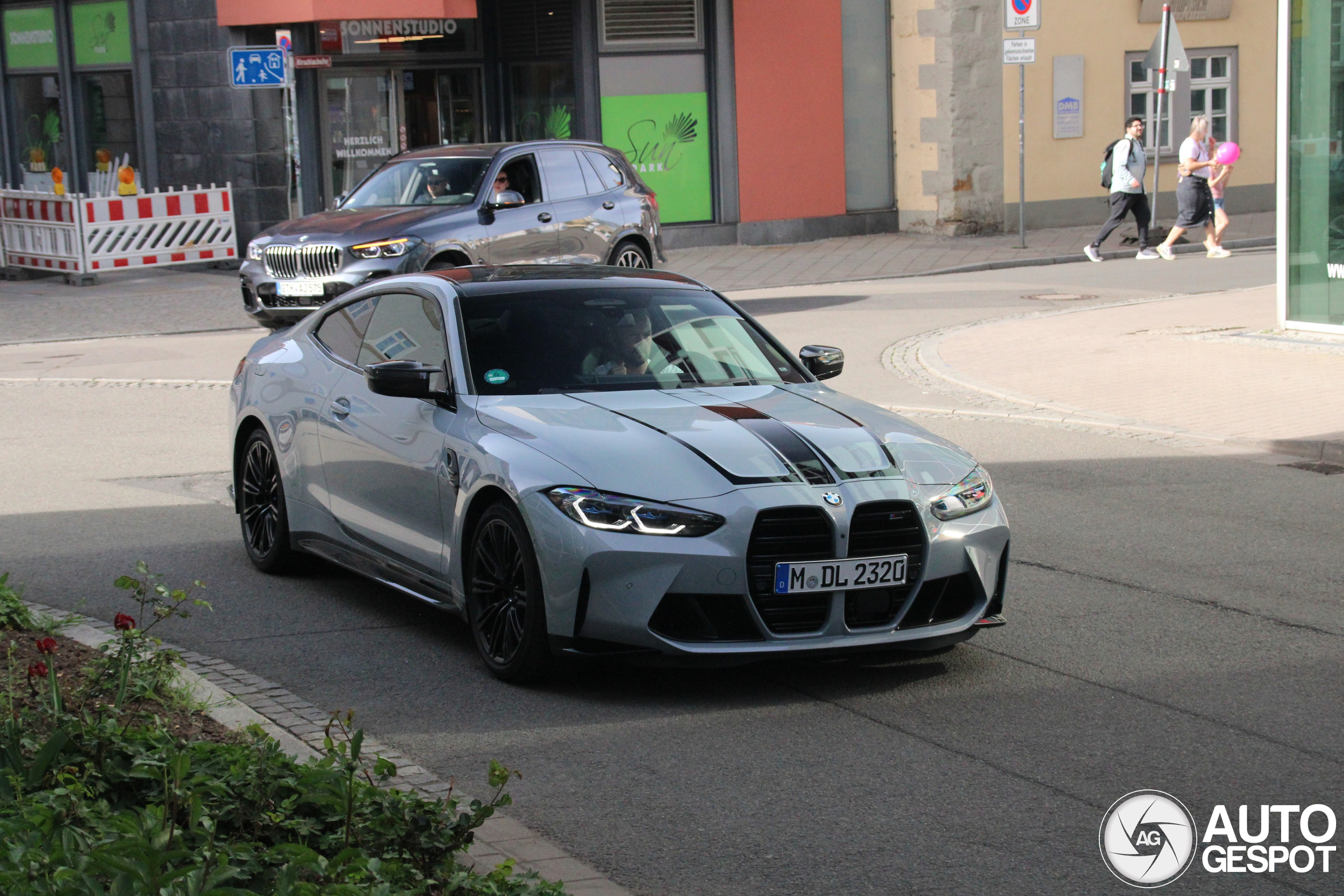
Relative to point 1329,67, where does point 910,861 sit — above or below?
below

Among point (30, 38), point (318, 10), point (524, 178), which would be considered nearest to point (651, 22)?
point (318, 10)

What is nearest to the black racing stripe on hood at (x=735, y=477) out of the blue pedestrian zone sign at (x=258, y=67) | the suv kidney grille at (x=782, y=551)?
the suv kidney grille at (x=782, y=551)

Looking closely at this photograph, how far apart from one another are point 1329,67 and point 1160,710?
11.6 meters

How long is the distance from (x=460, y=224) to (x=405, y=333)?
9498 mm

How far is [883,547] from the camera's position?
5.98 metres

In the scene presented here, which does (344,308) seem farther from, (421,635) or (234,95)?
(234,95)

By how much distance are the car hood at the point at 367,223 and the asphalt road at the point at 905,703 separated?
6.86 meters

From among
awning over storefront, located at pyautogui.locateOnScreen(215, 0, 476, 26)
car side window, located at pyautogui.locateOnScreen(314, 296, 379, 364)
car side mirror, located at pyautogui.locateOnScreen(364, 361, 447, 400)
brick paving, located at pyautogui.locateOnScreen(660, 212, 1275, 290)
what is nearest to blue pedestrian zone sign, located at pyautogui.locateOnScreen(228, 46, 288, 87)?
awning over storefront, located at pyautogui.locateOnScreen(215, 0, 476, 26)

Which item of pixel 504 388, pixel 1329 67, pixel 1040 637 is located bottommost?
pixel 1040 637

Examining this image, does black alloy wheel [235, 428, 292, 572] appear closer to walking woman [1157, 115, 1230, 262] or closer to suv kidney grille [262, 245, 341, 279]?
suv kidney grille [262, 245, 341, 279]

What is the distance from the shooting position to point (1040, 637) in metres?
6.82

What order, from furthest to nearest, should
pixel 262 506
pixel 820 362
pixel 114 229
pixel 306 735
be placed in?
pixel 114 229
pixel 262 506
pixel 820 362
pixel 306 735

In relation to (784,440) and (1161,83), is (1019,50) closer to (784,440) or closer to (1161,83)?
(1161,83)

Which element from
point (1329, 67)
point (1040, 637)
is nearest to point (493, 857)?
point (1040, 637)
